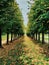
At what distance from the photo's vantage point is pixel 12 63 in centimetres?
1269

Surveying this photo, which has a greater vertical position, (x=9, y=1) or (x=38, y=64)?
(x=9, y=1)

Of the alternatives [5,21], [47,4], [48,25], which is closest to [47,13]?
[47,4]

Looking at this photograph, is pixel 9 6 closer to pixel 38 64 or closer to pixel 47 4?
pixel 47 4

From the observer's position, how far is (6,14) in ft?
70.4

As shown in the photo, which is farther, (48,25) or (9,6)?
(9,6)

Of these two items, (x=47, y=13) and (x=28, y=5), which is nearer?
(x=47, y=13)

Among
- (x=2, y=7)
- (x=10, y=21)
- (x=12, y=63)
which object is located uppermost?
(x=2, y=7)

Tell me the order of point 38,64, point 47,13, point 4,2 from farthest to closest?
point 4,2, point 47,13, point 38,64

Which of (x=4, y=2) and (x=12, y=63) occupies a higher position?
(x=4, y=2)

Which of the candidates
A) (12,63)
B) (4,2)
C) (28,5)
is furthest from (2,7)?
(12,63)

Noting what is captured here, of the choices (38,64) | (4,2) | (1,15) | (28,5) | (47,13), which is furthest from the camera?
(28,5)

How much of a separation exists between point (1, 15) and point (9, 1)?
273cm

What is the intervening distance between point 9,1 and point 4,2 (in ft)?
3.17

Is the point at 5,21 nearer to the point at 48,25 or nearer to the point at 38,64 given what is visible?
the point at 48,25
